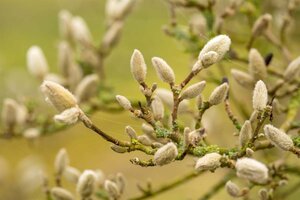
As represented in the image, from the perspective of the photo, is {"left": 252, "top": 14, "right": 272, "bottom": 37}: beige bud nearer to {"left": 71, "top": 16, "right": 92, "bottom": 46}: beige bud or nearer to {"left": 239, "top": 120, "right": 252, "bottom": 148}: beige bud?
{"left": 239, "top": 120, "right": 252, "bottom": 148}: beige bud

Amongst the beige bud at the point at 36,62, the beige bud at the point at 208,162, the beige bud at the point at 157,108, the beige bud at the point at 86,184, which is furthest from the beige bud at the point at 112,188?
the beige bud at the point at 36,62

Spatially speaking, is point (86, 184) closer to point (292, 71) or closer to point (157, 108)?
point (157, 108)

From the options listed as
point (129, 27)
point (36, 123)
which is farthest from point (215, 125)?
point (129, 27)

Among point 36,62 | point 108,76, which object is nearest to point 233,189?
point 36,62

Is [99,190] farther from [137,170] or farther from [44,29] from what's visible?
[44,29]

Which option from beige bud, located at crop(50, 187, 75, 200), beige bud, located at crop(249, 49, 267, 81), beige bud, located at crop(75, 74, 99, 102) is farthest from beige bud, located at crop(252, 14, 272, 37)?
beige bud, located at crop(50, 187, 75, 200)

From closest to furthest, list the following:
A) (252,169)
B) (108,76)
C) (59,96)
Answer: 1. (252,169)
2. (59,96)
3. (108,76)
